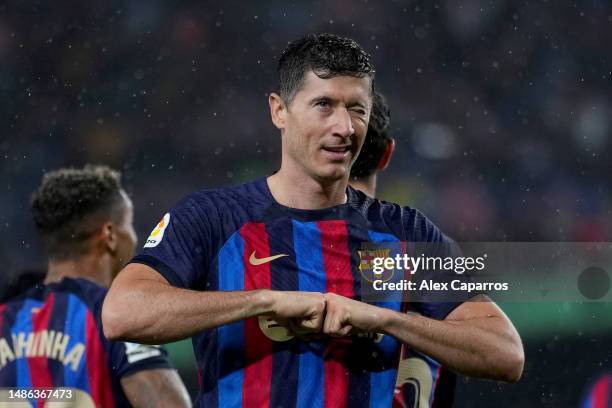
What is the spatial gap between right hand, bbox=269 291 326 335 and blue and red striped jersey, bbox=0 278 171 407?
1.60 meters

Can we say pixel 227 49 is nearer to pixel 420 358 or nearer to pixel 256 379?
pixel 420 358

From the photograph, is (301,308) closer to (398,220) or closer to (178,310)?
(178,310)

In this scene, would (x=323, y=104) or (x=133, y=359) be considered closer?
(x=323, y=104)

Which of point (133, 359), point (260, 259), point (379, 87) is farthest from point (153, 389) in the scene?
point (379, 87)

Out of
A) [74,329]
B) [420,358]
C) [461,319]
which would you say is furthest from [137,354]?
[461,319]

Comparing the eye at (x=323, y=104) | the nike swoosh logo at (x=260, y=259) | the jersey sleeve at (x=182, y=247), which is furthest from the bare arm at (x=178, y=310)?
the eye at (x=323, y=104)

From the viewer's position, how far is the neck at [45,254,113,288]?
14.1ft

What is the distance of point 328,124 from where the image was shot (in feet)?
9.09

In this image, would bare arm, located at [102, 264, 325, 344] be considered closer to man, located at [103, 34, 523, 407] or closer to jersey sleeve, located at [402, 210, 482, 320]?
man, located at [103, 34, 523, 407]

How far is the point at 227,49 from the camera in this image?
8906mm

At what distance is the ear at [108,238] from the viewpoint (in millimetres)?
4512

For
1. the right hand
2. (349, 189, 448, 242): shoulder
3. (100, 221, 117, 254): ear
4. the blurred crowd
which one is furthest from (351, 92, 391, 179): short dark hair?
the blurred crowd

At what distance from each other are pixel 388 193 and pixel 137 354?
4.84 m

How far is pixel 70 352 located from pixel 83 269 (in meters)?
0.53
